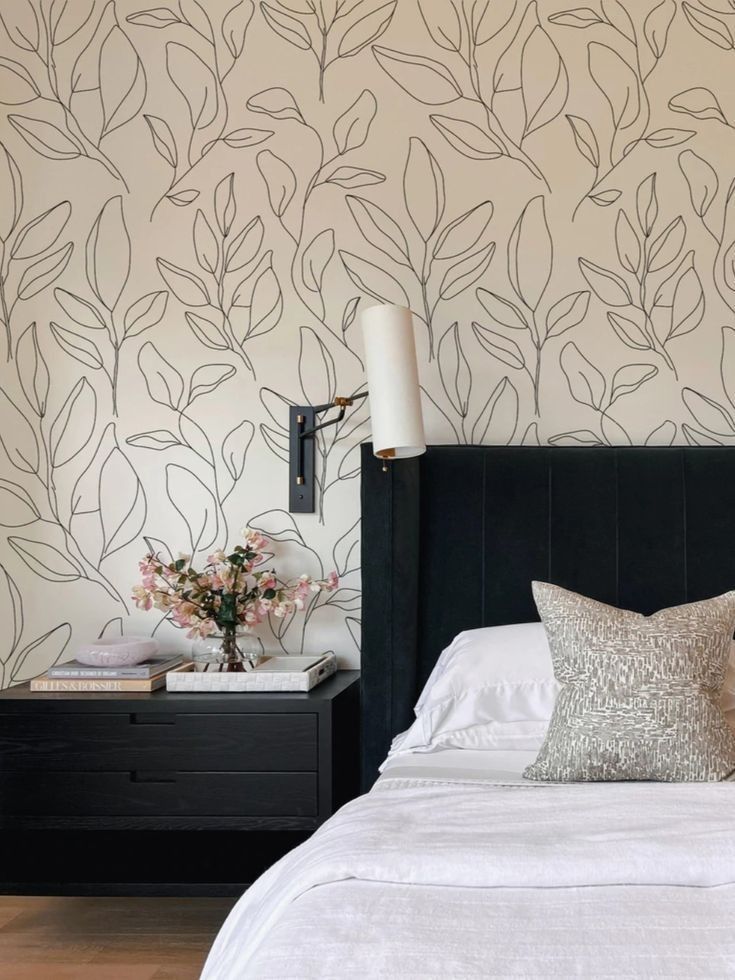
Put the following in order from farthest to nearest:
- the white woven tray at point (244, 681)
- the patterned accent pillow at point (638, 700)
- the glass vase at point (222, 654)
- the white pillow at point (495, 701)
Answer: the glass vase at point (222, 654)
the white woven tray at point (244, 681)
the white pillow at point (495, 701)
the patterned accent pillow at point (638, 700)

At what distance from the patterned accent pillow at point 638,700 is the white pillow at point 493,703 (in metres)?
0.18

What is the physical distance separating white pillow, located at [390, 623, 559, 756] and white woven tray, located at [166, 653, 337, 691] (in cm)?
30

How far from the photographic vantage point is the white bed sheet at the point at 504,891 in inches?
42.1

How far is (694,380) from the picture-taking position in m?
2.71

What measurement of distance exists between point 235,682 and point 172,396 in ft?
2.80

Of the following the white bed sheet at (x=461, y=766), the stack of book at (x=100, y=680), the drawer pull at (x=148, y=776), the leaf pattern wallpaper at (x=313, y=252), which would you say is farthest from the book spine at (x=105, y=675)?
the white bed sheet at (x=461, y=766)

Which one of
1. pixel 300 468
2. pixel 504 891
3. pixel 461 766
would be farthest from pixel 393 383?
pixel 504 891

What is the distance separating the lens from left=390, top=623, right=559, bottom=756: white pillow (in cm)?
218

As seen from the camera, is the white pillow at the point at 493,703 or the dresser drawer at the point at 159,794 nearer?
the white pillow at the point at 493,703

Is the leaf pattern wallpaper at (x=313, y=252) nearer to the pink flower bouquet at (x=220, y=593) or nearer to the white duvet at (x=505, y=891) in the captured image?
the pink flower bouquet at (x=220, y=593)

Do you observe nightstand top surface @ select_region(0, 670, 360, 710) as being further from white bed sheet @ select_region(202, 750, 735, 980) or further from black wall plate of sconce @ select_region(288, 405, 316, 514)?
white bed sheet @ select_region(202, 750, 735, 980)

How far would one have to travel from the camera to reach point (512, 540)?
260 cm

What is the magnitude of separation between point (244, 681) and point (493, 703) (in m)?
0.62

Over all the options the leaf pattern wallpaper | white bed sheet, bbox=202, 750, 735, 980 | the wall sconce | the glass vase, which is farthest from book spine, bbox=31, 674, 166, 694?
white bed sheet, bbox=202, 750, 735, 980
